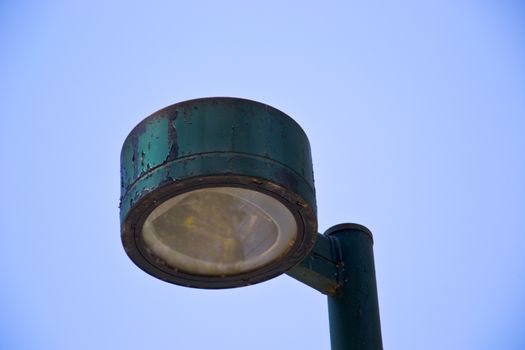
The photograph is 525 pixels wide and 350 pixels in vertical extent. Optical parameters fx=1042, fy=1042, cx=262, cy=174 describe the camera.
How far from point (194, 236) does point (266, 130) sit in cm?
47

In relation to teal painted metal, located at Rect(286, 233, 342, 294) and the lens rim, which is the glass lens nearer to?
the lens rim

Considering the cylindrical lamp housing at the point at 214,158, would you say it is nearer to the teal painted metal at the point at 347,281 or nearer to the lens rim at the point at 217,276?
the lens rim at the point at 217,276

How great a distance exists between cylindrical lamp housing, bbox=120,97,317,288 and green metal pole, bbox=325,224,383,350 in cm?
59

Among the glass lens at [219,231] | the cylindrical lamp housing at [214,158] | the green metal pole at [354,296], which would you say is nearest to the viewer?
the cylindrical lamp housing at [214,158]

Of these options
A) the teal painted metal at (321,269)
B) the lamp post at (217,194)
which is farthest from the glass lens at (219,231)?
the teal painted metal at (321,269)

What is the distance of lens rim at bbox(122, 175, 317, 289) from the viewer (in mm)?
3000

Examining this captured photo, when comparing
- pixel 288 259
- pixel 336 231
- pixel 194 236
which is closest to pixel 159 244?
pixel 194 236

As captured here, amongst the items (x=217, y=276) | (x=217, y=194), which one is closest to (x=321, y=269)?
(x=217, y=276)

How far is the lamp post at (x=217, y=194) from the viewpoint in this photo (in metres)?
3.01

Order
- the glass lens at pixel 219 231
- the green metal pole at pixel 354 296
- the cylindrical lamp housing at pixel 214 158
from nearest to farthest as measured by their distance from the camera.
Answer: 1. the cylindrical lamp housing at pixel 214 158
2. the glass lens at pixel 219 231
3. the green metal pole at pixel 354 296

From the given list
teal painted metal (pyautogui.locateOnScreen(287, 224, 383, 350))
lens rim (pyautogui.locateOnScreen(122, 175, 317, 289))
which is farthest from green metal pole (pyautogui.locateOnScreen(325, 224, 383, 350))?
lens rim (pyautogui.locateOnScreen(122, 175, 317, 289))

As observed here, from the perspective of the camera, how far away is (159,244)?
10.9 feet

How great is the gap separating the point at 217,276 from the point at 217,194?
12.0 inches

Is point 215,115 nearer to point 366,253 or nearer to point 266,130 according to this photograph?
point 266,130
